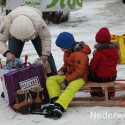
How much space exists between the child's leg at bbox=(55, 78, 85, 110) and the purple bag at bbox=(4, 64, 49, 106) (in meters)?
0.48

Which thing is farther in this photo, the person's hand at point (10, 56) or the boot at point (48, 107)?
the person's hand at point (10, 56)

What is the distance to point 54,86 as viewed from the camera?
465 centimetres

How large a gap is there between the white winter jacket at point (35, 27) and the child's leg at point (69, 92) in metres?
0.65

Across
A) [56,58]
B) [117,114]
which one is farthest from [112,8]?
[117,114]

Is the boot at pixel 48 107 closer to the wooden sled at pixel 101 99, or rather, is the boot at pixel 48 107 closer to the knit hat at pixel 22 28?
the wooden sled at pixel 101 99

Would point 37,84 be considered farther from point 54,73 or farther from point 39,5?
point 39,5

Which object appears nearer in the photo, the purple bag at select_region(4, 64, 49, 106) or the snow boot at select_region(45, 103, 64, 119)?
the snow boot at select_region(45, 103, 64, 119)

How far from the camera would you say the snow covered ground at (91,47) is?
4254 mm

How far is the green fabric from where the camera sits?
173 inches

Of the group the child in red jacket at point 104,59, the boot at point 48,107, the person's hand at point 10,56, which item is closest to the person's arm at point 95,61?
the child in red jacket at point 104,59

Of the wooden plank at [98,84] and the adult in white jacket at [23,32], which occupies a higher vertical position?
the adult in white jacket at [23,32]

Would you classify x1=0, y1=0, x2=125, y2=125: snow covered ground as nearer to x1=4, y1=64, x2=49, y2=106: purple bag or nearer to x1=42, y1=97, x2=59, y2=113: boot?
x1=42, y1=97, x2=59, y2=113: boot

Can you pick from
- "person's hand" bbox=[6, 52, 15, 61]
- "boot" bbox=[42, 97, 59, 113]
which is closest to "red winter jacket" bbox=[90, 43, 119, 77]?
"boot" bbox=[42, 97, 59, 113]

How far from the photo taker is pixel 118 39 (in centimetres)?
659
